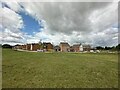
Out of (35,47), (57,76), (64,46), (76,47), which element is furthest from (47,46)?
(57,76)

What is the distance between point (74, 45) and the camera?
5079 inches

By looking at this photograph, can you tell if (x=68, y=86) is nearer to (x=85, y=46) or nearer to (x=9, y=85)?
(x=9, y=85)

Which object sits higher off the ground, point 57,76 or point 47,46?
point 47,46

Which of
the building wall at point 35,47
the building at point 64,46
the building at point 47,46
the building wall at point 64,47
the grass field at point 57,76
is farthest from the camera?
the building at point 64,46

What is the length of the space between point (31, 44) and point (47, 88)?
343 ft

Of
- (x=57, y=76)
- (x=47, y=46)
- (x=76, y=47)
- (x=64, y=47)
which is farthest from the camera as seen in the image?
(x=76, y=47)

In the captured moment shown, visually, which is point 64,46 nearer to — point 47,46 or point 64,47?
point 64,47

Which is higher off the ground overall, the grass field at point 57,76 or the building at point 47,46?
the building at point 47,46

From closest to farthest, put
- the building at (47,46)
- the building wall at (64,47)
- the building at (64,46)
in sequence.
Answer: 1. the building at (47,46)
2. the building wall at (64,47)
3. the building at (64,46)

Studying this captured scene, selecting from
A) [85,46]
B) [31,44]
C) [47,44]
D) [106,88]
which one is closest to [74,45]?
[85,46]

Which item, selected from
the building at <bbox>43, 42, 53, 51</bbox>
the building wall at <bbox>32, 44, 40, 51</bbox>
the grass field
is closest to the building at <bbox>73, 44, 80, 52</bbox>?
the building at <bbox>43, 42, 53, 51</bbox>

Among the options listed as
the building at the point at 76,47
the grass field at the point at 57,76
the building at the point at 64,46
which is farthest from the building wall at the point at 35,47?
the grass field at the point at 57,76

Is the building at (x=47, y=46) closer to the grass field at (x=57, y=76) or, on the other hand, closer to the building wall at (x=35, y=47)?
the building wall at (x=35, y=47)

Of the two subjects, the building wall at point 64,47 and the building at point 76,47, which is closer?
the building wall at point 64,47
